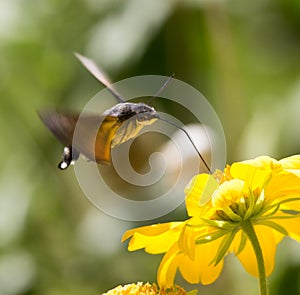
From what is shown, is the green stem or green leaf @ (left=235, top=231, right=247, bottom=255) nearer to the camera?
the green stem

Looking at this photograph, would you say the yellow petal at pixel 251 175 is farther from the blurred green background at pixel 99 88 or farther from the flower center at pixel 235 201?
the blurred green background at pixel 99 88

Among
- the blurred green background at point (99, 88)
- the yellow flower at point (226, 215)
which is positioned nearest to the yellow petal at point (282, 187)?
the yellow flower at point (226, 215)

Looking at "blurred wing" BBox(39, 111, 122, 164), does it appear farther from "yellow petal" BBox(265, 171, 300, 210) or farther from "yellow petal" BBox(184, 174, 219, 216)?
"yellow petal" BBox(265, 171, 300, 210)

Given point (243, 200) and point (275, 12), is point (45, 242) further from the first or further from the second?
point (243, 200)

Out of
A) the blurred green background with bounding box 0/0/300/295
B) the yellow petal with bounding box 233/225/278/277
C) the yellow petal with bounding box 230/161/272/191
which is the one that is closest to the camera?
the yellow petal with bounding box 230/161/272/191

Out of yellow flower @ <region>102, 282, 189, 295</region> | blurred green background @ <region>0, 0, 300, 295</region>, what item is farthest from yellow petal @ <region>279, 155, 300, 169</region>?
blurred green background @ <region>0, 0, 300, 295</region>
